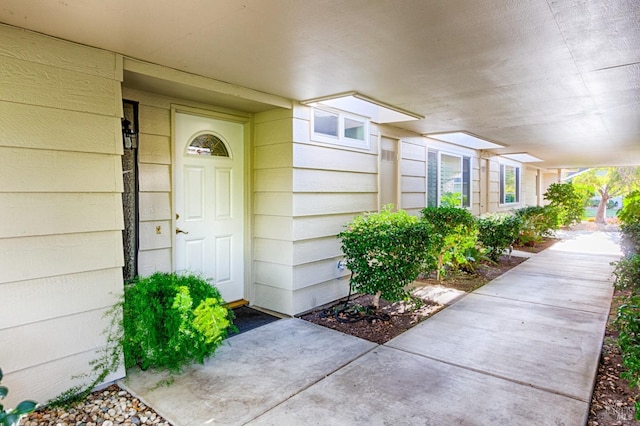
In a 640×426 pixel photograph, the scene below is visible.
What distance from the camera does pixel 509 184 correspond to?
468 inches

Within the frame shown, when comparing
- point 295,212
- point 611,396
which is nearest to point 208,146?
point 295,212

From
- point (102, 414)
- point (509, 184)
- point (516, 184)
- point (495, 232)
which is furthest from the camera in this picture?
point (516, 184)

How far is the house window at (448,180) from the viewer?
7.32 metres

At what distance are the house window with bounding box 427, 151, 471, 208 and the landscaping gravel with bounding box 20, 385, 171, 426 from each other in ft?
19.5

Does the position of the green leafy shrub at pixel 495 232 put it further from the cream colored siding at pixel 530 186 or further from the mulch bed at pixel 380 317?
the cream colored siding at pixel 530 186

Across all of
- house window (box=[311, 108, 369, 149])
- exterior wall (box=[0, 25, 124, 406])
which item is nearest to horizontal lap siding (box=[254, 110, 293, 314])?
house window (box=[311, 108, 369, 149])

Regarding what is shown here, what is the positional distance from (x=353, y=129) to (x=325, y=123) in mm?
608

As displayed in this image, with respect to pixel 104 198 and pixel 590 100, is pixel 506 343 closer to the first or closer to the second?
pixel 590 100

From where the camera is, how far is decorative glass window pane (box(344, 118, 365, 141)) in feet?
16.3

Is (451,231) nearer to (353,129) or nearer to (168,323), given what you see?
(353,129)

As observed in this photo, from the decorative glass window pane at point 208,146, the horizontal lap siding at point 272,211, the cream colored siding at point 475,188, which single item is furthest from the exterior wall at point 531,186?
the decorative glass window pane at point 208,146

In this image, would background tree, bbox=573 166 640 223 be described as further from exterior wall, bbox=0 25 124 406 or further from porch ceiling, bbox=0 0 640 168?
exterior wall, bbox=0 25 124 406

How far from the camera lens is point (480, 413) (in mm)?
2359

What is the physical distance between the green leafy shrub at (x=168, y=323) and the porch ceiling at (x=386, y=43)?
1.80 metres
